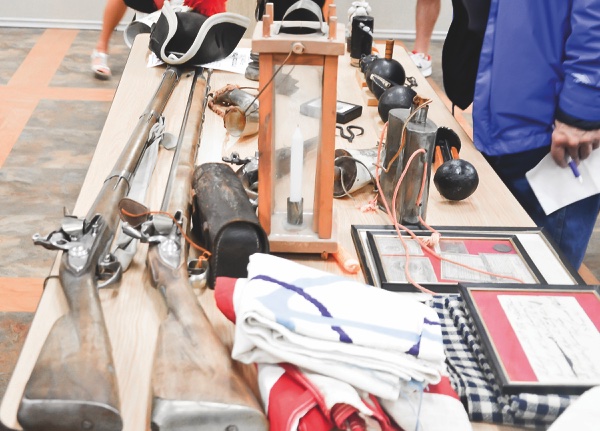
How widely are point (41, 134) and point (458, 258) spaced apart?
276 cm

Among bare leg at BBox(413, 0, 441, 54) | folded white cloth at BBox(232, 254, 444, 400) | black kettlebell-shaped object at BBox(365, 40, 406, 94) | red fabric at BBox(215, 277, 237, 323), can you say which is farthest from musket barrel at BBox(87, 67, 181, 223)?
bare leg at BBox(413, 0, 441, 54)

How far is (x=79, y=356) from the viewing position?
2.55ft

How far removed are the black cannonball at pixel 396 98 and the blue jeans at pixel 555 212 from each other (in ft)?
A: 0.93

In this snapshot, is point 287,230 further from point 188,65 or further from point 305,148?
point 188,65

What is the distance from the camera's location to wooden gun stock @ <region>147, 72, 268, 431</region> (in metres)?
0.72

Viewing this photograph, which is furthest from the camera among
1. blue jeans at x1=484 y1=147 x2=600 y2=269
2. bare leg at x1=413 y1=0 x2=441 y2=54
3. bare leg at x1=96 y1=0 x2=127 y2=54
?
bare leg at x1=413 y1=0 x2=441 y2=54

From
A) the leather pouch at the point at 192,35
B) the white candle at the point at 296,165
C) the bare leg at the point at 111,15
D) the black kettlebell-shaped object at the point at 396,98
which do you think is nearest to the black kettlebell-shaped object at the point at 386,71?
the black kettlebell-shaped object at the point at 396,98

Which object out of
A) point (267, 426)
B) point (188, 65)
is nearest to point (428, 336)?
point (267, 426)

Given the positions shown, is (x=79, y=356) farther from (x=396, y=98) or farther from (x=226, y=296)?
(x=396, y=98)

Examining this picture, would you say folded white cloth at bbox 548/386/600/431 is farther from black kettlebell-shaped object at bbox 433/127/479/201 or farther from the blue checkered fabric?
black kettlebell-shaped object at bbox 433/127/479/201

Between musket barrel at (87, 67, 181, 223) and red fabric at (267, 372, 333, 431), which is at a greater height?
red fabric at (267, 372, 333, 431)

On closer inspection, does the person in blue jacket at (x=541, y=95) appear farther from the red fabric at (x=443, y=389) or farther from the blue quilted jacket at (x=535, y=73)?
the red fabric at (x=443, y=389)

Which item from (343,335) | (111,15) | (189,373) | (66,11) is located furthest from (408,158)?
(66,11)

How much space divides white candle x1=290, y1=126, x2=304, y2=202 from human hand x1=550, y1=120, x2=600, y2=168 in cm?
74
